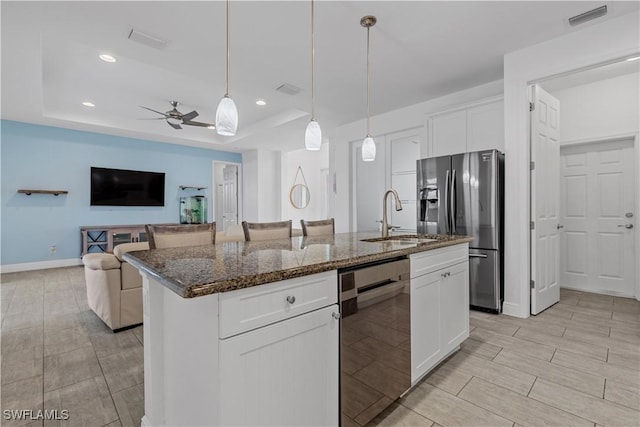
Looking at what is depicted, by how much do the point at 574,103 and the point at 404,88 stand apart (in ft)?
7.75

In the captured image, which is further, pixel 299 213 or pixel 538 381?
pixel 299 213

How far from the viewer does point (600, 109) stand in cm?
385

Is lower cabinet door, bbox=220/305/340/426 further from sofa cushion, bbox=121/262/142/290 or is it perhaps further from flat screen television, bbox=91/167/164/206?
flat screen television, bbox=91/167/164/206

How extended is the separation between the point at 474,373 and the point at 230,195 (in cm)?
772

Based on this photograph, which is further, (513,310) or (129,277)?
(513,310)

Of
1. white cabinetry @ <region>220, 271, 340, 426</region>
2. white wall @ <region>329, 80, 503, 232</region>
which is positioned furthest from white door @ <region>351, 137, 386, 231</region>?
white cabinetry @ <region>220, 271, 340, 426</region>

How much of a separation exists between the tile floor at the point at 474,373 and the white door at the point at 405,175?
1.67m

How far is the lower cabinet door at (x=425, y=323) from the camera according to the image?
176 cm

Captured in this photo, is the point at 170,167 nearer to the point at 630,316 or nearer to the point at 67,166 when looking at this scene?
the point at 67,166

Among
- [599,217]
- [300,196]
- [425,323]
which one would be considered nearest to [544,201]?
[599,217]

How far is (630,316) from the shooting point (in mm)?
3053

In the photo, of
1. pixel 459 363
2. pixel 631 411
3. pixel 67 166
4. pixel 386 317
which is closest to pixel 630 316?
pixel 631 411

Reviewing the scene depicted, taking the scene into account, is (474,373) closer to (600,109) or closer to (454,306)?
(454,306)

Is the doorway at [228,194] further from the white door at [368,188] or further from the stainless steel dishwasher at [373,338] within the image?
the stainless steel dishwasher at [373,338]
